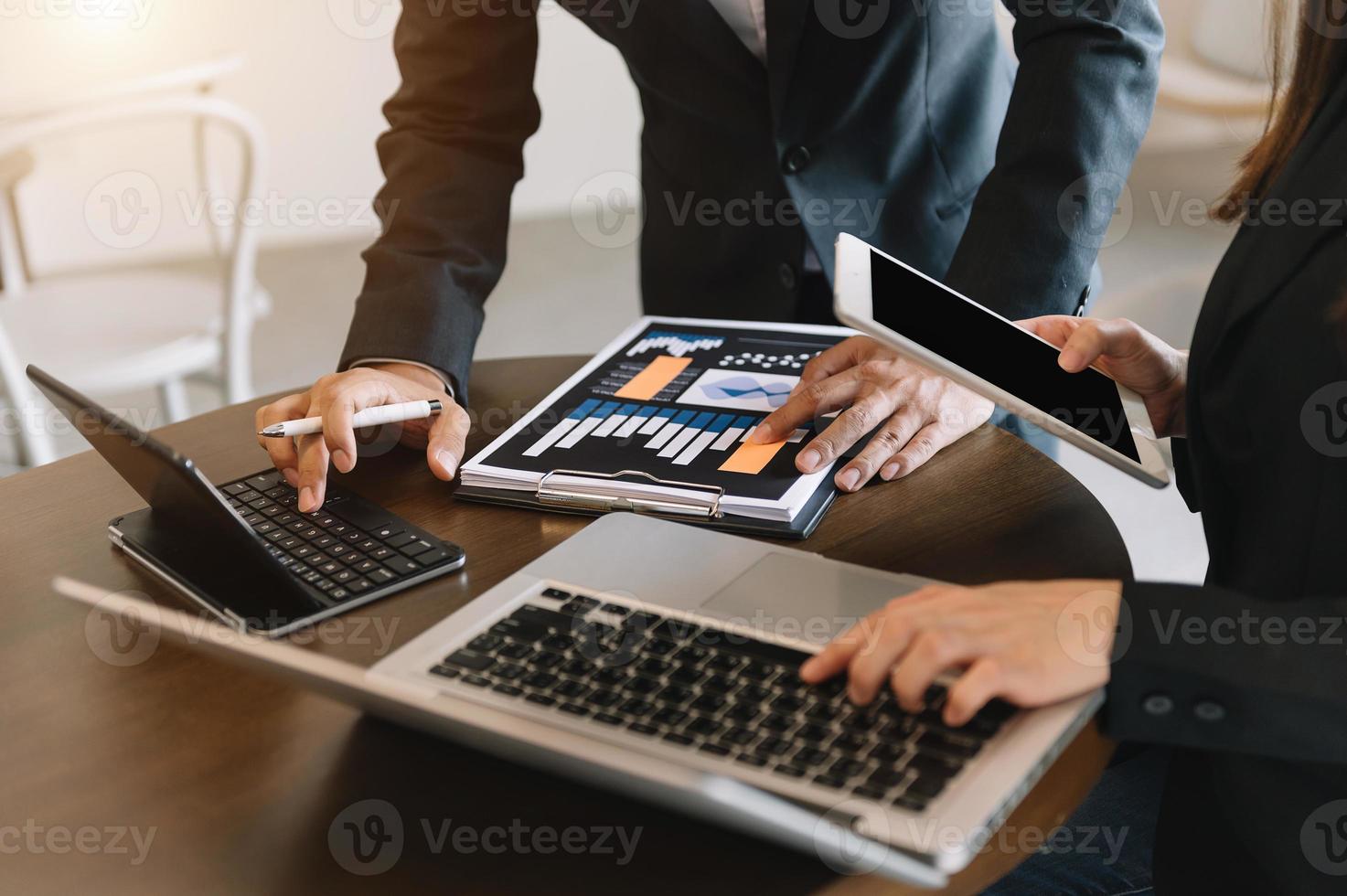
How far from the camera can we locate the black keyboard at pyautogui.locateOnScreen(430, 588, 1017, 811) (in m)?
0.63

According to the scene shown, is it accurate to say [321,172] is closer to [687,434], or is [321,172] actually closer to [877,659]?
[687,434]

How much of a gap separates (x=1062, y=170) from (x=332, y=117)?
3.55 metres

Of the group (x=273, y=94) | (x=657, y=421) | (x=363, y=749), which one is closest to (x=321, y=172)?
(x=273, y=94)

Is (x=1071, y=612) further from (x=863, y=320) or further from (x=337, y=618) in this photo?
(x=337, y=618)

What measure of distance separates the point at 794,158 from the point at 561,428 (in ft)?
1.53

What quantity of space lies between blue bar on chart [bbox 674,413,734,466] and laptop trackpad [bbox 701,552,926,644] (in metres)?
0.20

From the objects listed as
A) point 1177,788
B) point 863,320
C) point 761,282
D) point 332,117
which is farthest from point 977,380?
point 332,117

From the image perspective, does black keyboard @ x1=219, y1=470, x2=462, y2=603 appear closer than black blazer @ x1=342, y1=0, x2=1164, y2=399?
Yes

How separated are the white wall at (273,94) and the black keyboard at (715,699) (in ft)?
11.7

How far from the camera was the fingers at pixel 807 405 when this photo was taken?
42.5 inches

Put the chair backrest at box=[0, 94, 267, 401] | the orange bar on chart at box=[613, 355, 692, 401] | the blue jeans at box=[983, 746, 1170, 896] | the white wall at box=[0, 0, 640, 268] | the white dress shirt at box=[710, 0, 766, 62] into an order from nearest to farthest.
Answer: the blue jeans at box=[983, 746, 1170, 896], the orange bar on chart at box=[613, 355, 692, 401], the white dress shirt at box=[710, 0, 766, 62], the chair backrest at box=[0, 94, 267, 401], the white wall at box=[0, 0, 640, 268]

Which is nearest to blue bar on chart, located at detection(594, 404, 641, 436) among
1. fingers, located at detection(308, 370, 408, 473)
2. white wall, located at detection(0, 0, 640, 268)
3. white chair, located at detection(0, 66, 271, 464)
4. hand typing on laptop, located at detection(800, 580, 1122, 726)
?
fingers, located at detection(308, 370, 408, 473)

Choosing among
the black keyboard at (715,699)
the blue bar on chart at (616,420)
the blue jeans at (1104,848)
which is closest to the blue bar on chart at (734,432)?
the blue bar on chart at (616,420)

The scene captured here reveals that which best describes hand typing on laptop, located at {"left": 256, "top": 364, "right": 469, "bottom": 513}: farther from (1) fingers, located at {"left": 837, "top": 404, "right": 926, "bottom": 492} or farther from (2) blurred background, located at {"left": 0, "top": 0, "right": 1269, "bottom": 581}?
(2) blurred background, located at {"left": 0, "top": 0, "right": 1269, "bottom": 581}
